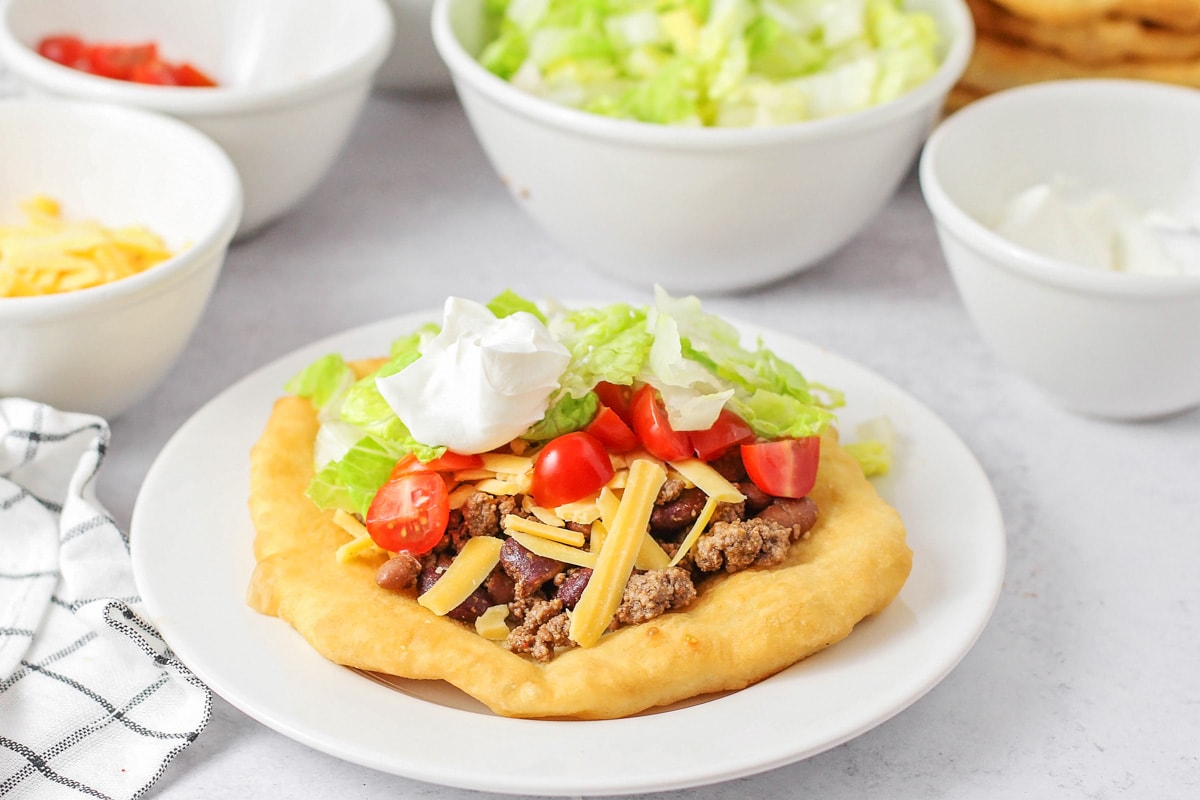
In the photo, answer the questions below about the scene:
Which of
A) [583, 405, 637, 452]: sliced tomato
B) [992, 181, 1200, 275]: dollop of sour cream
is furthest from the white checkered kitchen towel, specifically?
[992, 181, 1200, 275]: dollop of sour cream

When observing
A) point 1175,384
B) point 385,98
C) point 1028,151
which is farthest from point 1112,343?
point 385,98

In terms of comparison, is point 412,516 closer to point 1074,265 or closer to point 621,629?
point 621,629

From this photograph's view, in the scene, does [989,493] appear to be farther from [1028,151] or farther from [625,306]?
[1028,151]

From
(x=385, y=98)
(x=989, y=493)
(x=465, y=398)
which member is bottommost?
(x=385, y=98)

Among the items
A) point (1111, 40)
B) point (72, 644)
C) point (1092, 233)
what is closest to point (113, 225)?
point (72, 644)

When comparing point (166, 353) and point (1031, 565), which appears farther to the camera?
point (166, 353)

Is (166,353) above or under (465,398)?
under
